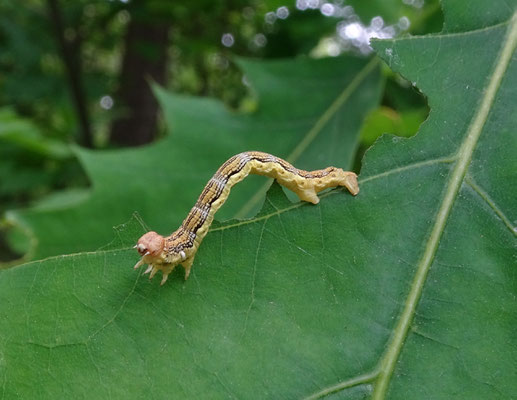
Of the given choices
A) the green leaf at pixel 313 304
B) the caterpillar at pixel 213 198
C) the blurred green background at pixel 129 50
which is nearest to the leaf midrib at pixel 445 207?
the green leaf at pixel 313 304

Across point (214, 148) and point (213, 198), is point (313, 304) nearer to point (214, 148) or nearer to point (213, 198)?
point (213, 198)

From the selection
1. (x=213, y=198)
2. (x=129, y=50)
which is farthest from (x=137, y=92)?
(x=213, y=198)

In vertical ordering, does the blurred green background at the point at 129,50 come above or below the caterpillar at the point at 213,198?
below

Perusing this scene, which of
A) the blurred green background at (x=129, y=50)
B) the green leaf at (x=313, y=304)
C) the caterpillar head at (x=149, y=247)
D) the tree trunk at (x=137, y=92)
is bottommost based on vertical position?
the tree trunk at (x=137, y=92)

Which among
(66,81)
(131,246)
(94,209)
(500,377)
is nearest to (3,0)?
(66,81)

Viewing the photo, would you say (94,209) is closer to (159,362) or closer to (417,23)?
(159,362)

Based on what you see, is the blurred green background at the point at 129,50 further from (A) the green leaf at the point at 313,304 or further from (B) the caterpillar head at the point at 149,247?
(B) the caterpillar head at the point at 149,247

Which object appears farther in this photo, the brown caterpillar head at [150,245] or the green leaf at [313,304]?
the brown caterpillar head at [150,245]
